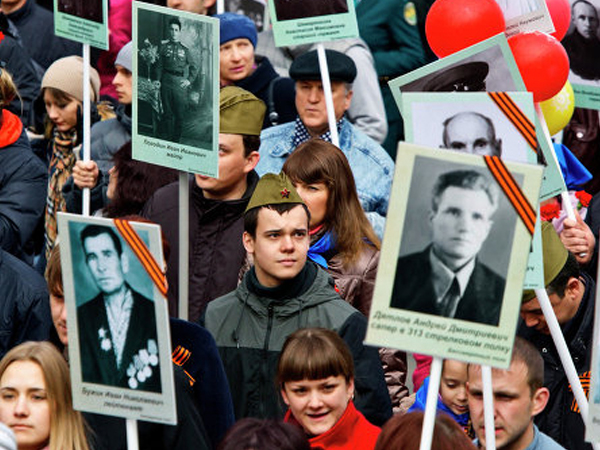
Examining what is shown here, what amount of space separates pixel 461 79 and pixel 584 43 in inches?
70.7

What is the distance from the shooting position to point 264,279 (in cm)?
608

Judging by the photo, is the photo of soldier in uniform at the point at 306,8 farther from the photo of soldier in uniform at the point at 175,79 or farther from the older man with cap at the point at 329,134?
the photo of soldier in uniform at the point at 175,79

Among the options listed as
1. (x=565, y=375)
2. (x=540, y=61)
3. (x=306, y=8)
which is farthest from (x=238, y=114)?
(x=565, y=375)

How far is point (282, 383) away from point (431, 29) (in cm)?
189

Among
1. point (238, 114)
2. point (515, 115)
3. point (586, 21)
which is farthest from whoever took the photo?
point (586, 21)

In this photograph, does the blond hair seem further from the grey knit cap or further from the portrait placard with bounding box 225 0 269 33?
the portrait placard with bounding box 225 0 269 33

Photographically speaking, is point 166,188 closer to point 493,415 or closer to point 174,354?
point 174,354

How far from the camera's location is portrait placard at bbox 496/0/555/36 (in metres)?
6.31

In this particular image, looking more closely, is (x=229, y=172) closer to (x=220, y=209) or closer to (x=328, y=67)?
(x=220, y=209)

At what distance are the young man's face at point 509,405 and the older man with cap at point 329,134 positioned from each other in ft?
7.63

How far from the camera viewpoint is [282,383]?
5.55 metres

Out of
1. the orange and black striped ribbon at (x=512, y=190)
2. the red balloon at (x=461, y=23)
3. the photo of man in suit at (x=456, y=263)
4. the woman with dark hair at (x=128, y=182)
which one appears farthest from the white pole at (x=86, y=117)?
the orange and black striped ribbon at (x=512, y=190)

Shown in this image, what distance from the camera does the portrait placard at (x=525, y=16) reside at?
6.31 metres

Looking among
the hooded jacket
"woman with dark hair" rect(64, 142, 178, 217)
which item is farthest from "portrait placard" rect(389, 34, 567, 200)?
"woman with dark hair" rect(64, 142, 178, 217)
